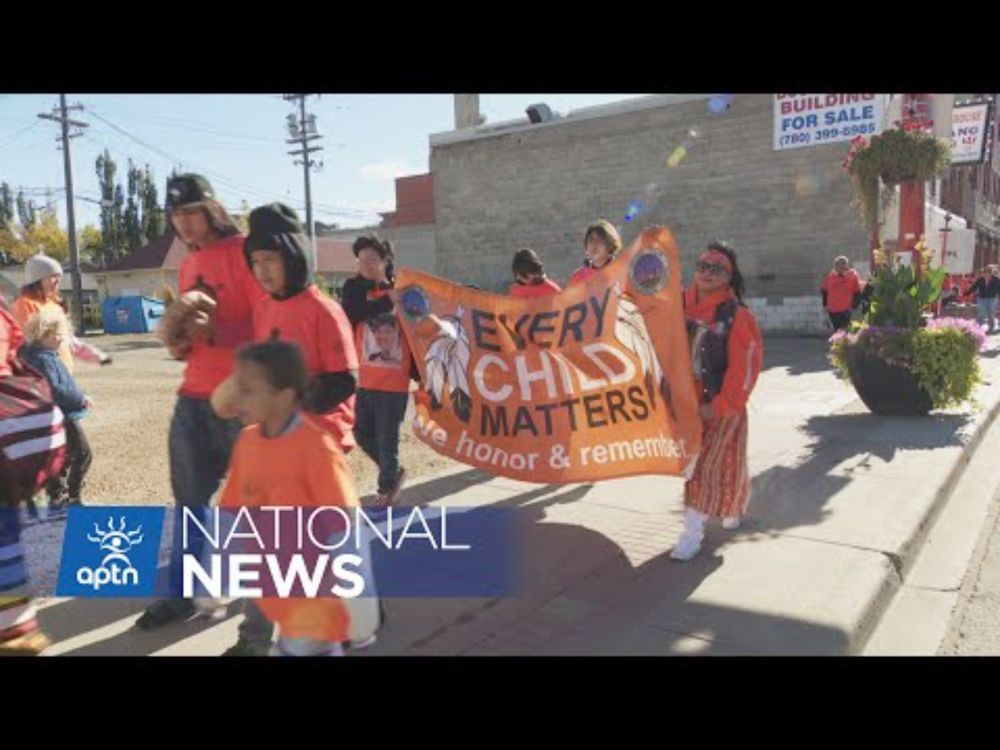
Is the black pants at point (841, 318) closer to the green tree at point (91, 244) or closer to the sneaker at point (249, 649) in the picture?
the sneaker at point (249, 649)

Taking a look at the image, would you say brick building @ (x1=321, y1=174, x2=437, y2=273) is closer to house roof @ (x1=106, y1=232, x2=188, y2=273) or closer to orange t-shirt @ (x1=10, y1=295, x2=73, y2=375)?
house roof @ (x1=106, y1=232, x2=188, y2=273)

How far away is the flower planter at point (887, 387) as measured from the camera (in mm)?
7355

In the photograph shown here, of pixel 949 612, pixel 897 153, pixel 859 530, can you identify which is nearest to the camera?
pixel 949 612

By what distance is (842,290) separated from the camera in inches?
482

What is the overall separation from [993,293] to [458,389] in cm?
1619

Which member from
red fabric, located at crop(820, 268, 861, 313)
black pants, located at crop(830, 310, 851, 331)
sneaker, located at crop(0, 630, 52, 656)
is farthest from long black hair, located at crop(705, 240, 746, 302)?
black pants, located at crop(830, 310, 851, 331)

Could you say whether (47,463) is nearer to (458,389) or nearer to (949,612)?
(458,389)

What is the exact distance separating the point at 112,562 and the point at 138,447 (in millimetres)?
4033

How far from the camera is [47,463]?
3.11m

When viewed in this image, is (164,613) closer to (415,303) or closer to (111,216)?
(415,303)

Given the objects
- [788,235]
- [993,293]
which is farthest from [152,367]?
[993,293]

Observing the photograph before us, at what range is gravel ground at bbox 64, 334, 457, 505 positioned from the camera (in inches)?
226

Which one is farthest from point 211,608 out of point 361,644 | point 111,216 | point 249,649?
point 111,216

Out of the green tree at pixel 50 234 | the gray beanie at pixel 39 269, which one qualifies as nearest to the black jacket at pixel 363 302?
the gray beanie at pixel 39 269
